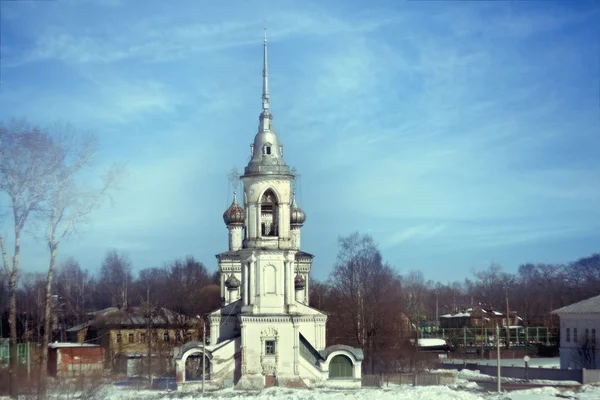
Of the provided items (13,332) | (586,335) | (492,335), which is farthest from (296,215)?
(13,332)

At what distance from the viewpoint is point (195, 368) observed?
129ft

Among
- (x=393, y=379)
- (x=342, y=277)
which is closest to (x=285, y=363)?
(x=393, y=379)

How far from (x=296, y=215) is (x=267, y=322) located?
698 inches

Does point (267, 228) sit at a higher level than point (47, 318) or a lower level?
higher

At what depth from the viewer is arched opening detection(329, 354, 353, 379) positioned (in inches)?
1494

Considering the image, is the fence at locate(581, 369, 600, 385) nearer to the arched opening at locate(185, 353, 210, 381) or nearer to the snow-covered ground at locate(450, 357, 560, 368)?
the snow-covered ground at locate(450, 357, 560, 368)

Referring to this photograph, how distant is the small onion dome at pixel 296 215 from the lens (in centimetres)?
5423

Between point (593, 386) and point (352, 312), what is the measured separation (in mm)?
22439

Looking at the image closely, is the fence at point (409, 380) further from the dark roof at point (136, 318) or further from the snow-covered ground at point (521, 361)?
the dark roof at point (136, 318)

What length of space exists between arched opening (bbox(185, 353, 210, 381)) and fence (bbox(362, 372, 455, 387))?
6.90m

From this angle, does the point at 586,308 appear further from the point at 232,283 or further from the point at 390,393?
the point at 232,283

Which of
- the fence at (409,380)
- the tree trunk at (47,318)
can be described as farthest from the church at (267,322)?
the tree trunk at (47,318)

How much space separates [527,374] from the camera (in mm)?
41844

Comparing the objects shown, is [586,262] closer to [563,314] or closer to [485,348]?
[485,348]
